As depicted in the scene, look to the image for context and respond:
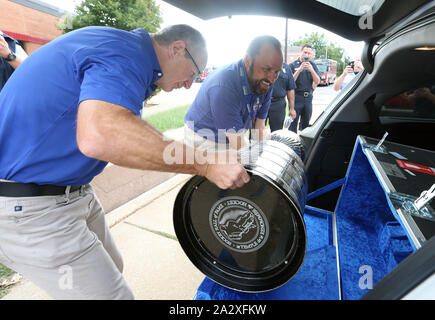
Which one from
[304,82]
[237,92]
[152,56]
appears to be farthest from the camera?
[304,82]

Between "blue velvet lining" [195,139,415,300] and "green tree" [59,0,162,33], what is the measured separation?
14.2m

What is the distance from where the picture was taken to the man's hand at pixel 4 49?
2182 mm

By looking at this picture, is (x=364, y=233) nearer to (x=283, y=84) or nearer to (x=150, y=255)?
(x=150, y=255)

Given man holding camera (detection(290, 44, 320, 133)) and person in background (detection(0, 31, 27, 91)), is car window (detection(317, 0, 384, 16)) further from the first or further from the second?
man holding camera (detection(290, 44, 320, 133))

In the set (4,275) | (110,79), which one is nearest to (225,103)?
(110,79)

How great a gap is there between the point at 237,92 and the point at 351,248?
1675 mm

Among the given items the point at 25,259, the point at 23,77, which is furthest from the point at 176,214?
the point at 23,77

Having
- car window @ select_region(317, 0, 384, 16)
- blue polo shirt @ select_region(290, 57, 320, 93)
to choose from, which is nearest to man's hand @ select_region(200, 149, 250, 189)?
car window @ select_region(317, 0, 384, 16)

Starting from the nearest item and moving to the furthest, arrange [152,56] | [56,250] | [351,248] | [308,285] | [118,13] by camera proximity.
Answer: [56,250] → [152,56] → [308,285] → [351,248] → [118,13]

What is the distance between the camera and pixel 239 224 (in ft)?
4.67

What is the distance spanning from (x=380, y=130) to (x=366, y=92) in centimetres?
37

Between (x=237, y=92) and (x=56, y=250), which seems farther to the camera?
(x=237, y=92)

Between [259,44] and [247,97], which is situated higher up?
[259,44]

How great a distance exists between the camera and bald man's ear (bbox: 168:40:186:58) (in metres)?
1.45
